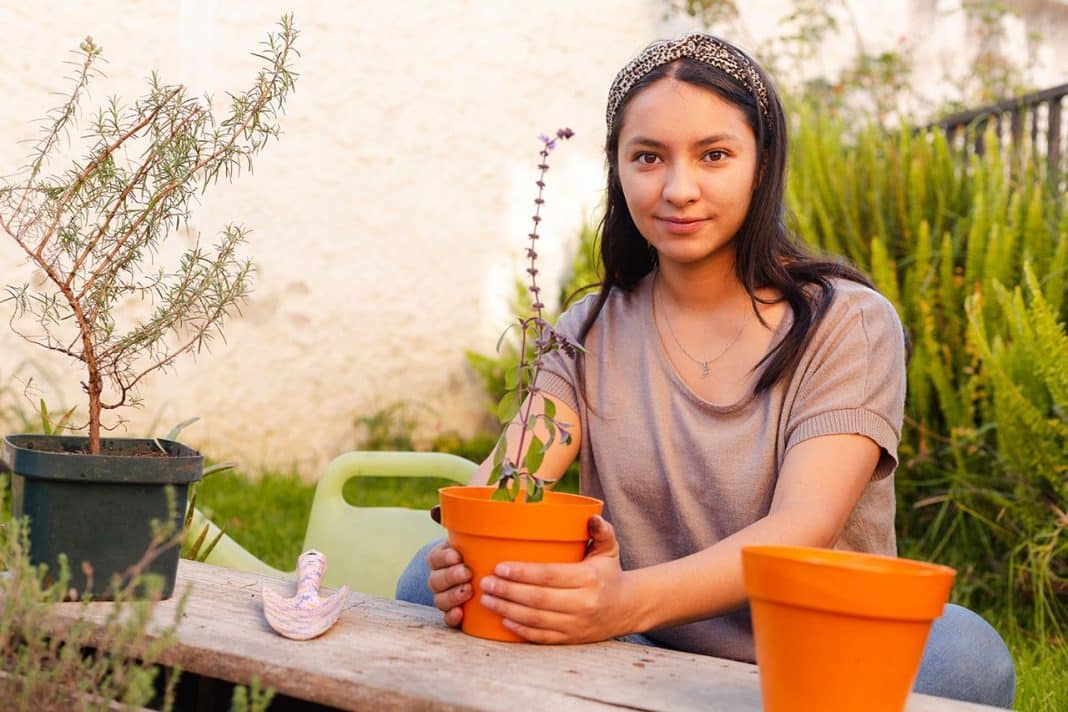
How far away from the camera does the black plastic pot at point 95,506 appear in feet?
4.91

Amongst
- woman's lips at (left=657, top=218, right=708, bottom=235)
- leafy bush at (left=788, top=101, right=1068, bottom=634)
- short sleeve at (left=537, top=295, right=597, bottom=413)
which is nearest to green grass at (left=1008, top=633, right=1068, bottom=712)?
leafy bush at (left=788, top=101, right=1068, bottom=634)

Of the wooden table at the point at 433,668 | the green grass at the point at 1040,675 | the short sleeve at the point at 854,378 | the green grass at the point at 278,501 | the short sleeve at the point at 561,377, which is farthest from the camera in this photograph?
the green grass at the point at 278,501

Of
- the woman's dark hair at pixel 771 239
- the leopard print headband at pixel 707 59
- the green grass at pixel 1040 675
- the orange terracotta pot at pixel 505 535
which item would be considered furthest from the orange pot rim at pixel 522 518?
the green grass at pixel 1040 675

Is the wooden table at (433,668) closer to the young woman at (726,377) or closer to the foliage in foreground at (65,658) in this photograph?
the foliage in foreground at (65,658)

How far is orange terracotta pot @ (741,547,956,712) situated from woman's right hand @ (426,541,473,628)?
0.46 metres

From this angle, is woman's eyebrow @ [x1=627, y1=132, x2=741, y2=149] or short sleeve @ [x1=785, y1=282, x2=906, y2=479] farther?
woman's eyebrow @ [x1=627, y1=132, x2=741, y2=149]

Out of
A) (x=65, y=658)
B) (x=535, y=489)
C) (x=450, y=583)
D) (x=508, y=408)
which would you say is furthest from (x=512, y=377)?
(x=65, y=658)

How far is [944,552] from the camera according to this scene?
4.04 m

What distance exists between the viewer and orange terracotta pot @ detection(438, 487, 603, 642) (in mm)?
1457

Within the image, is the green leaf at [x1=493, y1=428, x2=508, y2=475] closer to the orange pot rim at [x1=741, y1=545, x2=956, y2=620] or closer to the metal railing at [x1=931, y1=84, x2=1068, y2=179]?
the orange pot rim at [x1=741, y1=545, x2=956, y2=620]

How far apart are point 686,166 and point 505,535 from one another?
743 millimetres

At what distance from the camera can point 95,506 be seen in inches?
59.4

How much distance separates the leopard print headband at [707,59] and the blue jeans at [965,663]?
852mm

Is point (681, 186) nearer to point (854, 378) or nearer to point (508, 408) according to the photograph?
point (854, 378)
